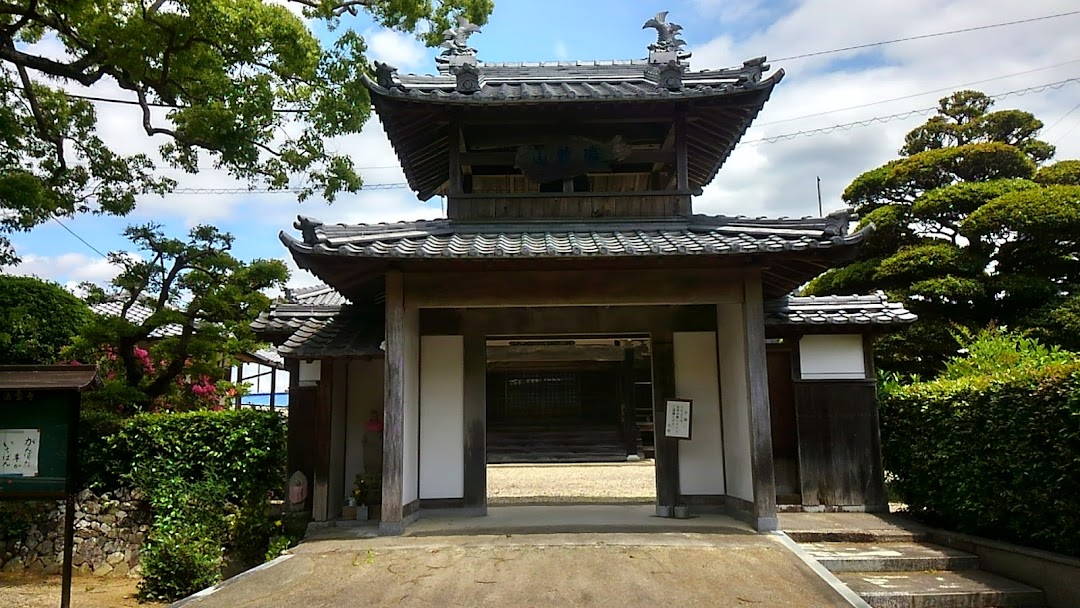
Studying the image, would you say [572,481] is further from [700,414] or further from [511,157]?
[511,157]

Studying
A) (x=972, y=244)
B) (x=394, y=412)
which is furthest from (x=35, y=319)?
(x=972, y=244)

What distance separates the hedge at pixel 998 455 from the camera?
619 centimetres

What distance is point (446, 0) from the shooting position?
15180mm

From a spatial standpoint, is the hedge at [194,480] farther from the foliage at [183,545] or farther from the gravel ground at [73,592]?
the gravel ground at [73,592]

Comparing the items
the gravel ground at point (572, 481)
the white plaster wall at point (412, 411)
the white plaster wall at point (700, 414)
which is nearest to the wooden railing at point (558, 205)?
the white plaster wall at point (412, 411)

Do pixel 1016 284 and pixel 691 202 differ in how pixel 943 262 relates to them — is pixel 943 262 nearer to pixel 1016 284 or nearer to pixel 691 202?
pixel 1016 284

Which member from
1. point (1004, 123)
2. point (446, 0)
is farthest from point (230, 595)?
point (1004, 123)

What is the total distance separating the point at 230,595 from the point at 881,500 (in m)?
8.00

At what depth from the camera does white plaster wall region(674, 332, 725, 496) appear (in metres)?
9.41

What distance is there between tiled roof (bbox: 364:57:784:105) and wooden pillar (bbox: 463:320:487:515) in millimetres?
3166

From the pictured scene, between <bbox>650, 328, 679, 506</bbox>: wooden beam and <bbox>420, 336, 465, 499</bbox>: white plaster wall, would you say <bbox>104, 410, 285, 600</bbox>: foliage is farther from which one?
<bbox>650, 328, 679, 506</bbox>: wooden beam

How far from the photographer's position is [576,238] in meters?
8.33

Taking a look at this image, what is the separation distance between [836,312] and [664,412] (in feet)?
9.14

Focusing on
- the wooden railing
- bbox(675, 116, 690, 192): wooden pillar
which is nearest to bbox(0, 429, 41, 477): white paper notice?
the wooden railing
